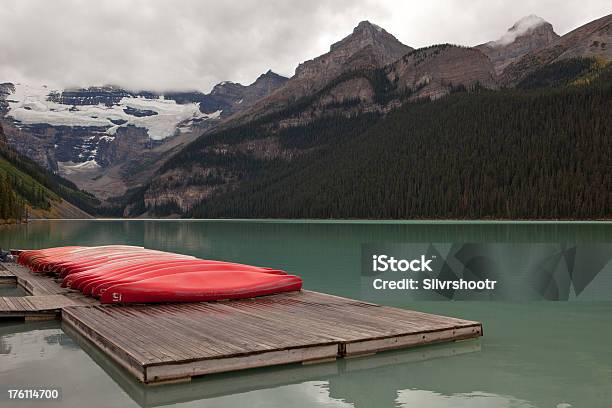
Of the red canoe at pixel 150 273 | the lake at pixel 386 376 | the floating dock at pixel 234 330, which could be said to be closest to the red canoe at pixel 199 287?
the floating dock at pixel 234 330

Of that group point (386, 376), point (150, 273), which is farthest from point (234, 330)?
point (150, 273)

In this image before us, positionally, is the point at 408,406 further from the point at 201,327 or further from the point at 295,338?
the point at 201,327

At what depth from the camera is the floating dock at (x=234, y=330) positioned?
43.2 ft

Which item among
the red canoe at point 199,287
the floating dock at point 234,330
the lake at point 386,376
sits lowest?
the lake at point 386,376

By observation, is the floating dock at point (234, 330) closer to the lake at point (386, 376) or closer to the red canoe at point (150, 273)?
the lake at point (386, 376)

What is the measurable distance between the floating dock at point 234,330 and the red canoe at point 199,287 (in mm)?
456

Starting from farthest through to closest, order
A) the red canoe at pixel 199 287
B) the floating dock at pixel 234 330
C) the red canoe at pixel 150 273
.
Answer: the red canoe at pixel 150 273
the red canoe at pixel 199 287
the floating dock at pixel 234 330

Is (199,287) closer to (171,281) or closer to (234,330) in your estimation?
(171,281)

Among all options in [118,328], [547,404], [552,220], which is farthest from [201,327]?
[552,220]

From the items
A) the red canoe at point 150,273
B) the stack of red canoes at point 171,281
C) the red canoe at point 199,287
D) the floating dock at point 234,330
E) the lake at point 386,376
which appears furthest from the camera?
the red canoe at point 150,273

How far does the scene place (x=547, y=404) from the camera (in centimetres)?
1166

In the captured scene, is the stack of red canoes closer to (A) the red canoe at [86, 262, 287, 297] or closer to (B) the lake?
(A) the red canoe at [86, 262, 287, 297]

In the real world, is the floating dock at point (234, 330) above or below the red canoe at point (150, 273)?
below

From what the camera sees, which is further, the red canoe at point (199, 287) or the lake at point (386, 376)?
the red canoe at point (199, 287)
